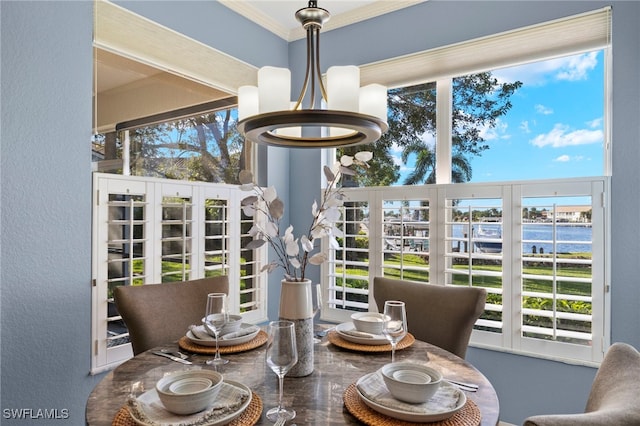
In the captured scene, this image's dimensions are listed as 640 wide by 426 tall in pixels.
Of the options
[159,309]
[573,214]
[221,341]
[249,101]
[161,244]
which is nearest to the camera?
[221,341]

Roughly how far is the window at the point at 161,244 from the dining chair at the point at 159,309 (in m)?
0.34

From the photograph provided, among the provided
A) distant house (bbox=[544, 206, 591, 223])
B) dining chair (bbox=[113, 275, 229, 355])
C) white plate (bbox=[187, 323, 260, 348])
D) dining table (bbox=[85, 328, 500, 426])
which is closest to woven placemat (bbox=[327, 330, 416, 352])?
dining table (bbox=[85, 328, 500, 426])

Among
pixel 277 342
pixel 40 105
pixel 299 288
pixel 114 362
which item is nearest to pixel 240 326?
pixel 299 288

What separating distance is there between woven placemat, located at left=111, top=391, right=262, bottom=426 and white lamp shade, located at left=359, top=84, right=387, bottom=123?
1.07 metres

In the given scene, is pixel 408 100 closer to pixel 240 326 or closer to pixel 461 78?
pixel 461 78

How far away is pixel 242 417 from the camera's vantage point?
947 mm

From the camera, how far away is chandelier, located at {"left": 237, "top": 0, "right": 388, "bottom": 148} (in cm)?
123

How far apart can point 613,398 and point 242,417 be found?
2.84 feet

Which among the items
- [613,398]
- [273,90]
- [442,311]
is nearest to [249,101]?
[273,90]

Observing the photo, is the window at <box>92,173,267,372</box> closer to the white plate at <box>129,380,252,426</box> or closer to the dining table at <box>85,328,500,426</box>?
the dining table at <box>85,328,500,426</box>

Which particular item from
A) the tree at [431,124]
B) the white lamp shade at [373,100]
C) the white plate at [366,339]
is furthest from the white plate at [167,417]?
the tree at [431,124]

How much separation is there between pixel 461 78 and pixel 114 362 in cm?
261

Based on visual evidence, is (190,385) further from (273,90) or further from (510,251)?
(510,251)

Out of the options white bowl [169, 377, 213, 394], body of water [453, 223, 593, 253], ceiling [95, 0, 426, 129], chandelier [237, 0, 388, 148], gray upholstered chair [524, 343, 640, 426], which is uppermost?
ceiling [95, 0, 426, 129]
